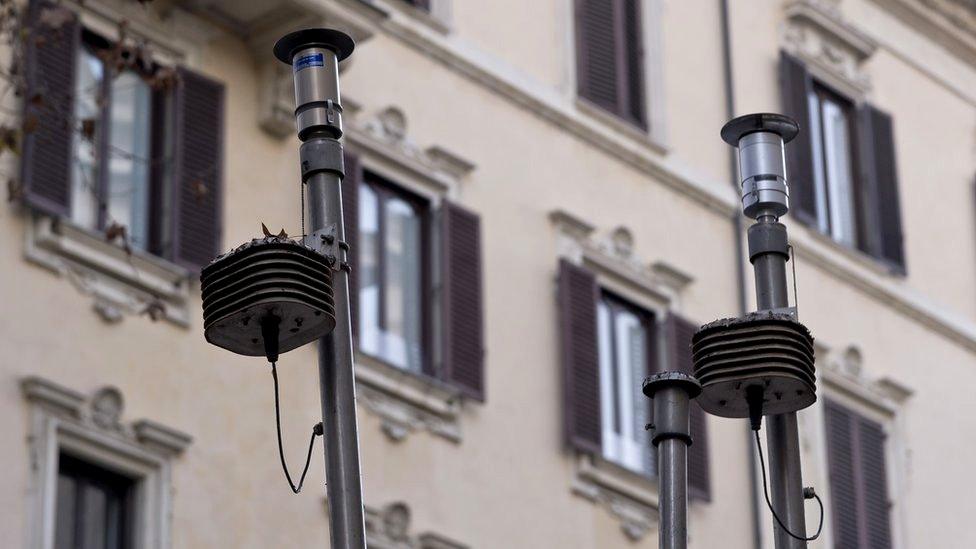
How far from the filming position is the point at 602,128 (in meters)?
22.4

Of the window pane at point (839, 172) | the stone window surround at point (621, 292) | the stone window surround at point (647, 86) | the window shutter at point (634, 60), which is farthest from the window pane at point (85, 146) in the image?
the window pane at point (839, 172)

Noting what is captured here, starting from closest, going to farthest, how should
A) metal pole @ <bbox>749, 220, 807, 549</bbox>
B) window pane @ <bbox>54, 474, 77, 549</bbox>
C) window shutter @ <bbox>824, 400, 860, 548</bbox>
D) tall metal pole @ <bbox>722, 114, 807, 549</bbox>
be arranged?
metal pole @ <bbox>749, 220, 807, 549</bbox> < tall metal pole @ <bbox>722, 114, 807, 549</bbox> < window pane @ <bbox>54, 474, 77, 549</bbox> < window shutter @ <bbox>824, 400, 860, 548</bbox>

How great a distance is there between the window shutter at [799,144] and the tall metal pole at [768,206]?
38.9 feet

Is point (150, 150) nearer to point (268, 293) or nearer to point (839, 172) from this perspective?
point (839, 172)

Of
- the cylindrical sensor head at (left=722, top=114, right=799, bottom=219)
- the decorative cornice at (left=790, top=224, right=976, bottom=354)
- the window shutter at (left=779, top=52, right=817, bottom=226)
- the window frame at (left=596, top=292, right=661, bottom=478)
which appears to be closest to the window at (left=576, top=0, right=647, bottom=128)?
the window frame at (left=596, top=292, right=661, bottom=478)

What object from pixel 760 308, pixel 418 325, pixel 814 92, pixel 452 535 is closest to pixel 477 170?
pixel 418 325

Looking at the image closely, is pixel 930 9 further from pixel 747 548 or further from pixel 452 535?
pixel 452 535

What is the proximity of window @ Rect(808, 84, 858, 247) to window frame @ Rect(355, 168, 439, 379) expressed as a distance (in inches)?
203

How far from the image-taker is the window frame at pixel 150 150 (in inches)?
711

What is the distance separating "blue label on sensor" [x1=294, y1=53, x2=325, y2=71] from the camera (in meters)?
11.1

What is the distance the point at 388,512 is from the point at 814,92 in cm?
764

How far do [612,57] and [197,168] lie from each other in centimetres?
515

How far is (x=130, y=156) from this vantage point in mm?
17828

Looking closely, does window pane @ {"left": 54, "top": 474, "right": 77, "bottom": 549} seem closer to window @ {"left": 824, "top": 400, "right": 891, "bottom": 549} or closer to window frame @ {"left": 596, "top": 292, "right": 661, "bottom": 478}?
window frame @ {"left": 596, "top": 292, "right": 661, "bottom": 478}
